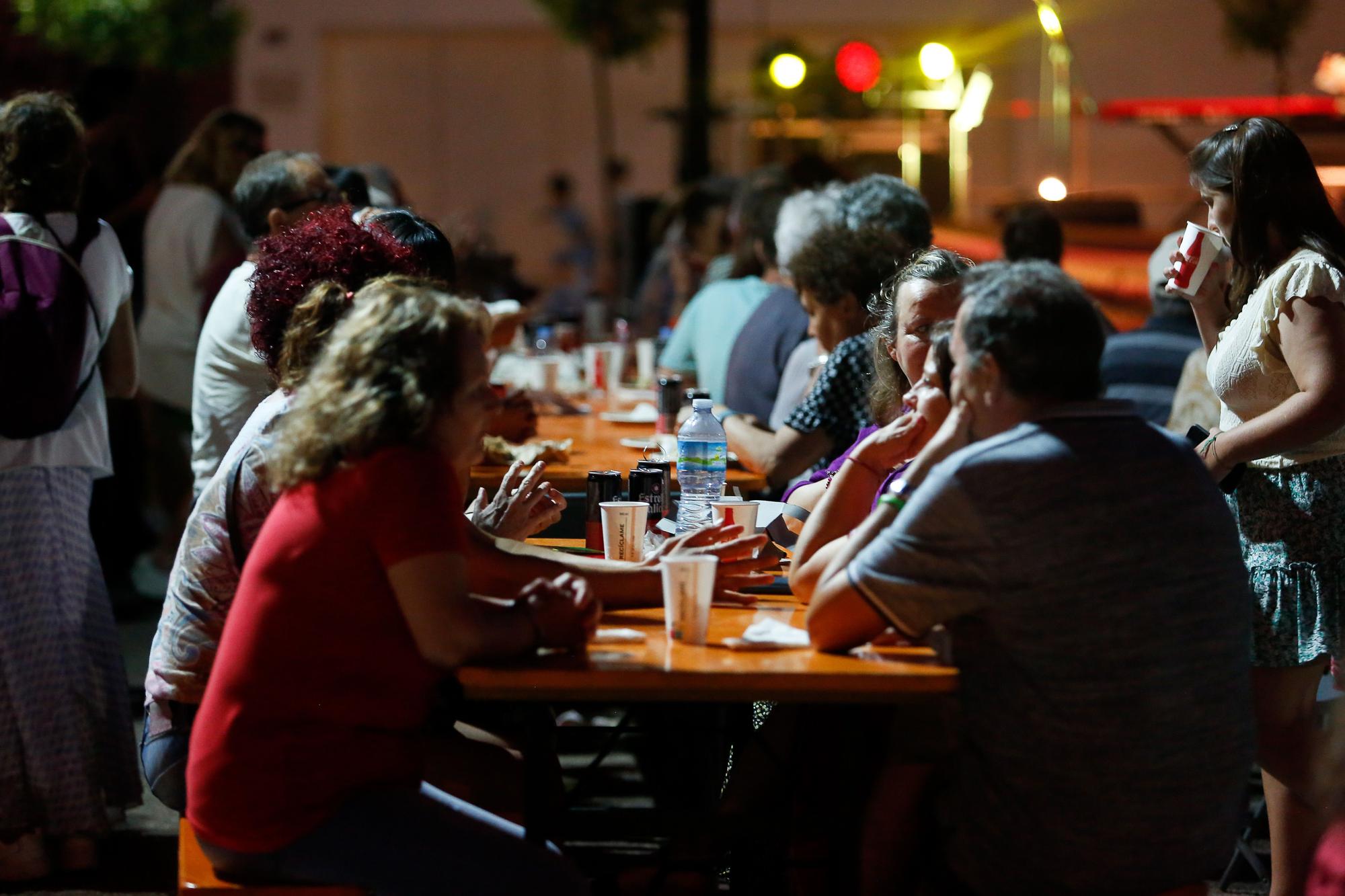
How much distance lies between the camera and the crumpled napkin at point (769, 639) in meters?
2.03

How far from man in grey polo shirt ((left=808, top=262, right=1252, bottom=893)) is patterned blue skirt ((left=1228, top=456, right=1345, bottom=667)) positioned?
2.89ft

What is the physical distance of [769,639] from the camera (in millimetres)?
2045

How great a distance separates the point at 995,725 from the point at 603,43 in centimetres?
1140

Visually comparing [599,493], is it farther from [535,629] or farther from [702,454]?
[535,629]

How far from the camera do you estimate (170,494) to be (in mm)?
5930

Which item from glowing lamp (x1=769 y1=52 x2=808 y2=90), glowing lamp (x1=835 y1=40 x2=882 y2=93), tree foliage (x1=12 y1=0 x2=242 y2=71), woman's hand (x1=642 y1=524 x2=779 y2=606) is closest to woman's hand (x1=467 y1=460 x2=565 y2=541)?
woman's hand (x1=642 y1=524 x2=779 y2=606)

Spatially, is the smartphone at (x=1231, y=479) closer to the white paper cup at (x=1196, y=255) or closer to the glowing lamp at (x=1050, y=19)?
the white paper cup at (x=1196, y=255)

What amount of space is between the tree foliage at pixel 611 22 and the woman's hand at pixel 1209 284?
9990 millimetres

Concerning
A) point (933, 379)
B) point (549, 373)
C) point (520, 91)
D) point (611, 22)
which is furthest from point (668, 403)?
point (520, 91)

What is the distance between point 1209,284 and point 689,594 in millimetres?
1485

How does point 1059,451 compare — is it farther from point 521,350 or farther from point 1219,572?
point 521,350

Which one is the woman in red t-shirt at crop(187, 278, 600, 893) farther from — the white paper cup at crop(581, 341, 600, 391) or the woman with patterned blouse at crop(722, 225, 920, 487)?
the white paper cup at crop(581, 341, 600, 391)

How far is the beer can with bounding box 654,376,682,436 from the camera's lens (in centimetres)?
416

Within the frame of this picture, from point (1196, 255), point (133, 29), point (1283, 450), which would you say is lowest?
point (1283, 450)
